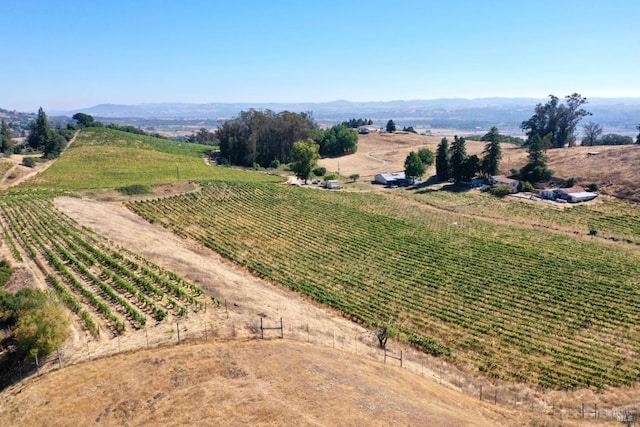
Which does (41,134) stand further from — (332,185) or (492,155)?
(492,155)

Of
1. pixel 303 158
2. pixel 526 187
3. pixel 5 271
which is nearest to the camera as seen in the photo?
pixel 5 271

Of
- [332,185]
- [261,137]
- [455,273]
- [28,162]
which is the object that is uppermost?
[261,137]

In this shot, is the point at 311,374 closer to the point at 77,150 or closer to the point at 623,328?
the point at 623,328

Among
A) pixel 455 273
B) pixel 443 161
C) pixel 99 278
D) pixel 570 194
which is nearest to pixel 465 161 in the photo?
pixel 443 161

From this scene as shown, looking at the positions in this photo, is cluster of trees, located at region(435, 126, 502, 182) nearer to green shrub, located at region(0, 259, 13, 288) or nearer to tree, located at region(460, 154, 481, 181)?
tree, located at region(460, 154, 481, 181)

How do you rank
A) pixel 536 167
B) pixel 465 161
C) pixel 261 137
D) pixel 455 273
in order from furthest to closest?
pixel 261 137 < pixel 465 161 < pixel 536 167 < pixel 455 273

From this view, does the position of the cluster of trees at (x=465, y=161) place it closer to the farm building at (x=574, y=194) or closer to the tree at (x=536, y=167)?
the tree at (x=536, y=167)

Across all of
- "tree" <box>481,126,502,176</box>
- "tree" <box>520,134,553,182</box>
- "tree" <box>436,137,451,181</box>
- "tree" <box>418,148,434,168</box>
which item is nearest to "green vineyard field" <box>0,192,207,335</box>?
"tree" <box>436,137,451,181</box>
